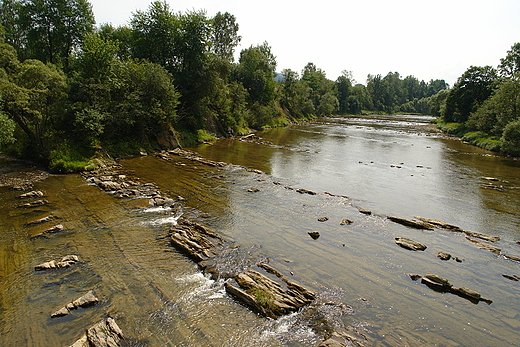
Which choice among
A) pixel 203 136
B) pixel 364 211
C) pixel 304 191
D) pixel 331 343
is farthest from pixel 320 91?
pixel 331 343

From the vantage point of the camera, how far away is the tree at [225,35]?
305 ft

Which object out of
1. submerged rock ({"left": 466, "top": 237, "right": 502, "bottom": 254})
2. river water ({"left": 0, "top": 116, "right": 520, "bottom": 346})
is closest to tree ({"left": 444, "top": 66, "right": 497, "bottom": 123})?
river water ({"left": 0, "top": 116, "right": 520, "bottom": 346})

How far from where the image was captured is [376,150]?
182 ft

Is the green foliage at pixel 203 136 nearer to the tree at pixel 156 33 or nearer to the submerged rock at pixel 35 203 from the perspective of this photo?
the tree at pixel 156 33

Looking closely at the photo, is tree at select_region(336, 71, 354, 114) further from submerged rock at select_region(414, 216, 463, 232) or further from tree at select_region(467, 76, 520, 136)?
submerged rock at select_region(414, 216, 463, 232)

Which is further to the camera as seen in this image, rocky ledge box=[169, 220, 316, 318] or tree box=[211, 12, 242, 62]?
tree box=[211, 12, 242, 62]

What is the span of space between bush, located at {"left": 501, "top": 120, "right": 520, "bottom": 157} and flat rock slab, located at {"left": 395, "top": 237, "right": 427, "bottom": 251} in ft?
164

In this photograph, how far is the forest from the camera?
2975cm

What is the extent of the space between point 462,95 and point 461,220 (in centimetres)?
8190

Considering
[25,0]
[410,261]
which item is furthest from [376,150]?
[25,0]

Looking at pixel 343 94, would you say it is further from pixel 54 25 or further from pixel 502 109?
pixel 54 25

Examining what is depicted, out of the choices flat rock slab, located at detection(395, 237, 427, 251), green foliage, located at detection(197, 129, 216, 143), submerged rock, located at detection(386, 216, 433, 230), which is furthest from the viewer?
green foliage, located at detection(197, 129, 216, 143)

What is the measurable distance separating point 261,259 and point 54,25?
2368 inches

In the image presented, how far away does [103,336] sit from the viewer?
966 centimetres
